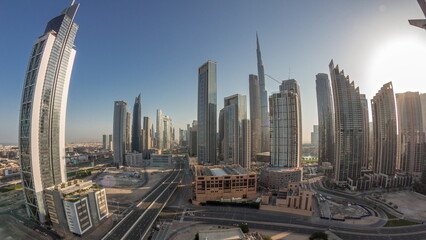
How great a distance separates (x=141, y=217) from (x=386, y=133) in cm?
10006

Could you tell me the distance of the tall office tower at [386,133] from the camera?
8125cm

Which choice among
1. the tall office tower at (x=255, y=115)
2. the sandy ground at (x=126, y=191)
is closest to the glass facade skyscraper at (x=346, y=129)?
the tall office tower at (x=255, y=115)

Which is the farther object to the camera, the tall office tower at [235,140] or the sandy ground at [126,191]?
the tall office tower at [235,140]

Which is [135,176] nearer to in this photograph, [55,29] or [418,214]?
[55,29]

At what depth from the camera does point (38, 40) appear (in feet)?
136

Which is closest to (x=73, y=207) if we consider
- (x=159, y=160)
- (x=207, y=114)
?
(x=207, y=114)

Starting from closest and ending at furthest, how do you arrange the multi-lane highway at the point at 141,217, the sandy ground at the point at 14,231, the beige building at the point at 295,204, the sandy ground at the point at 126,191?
the sandy ground at the point at 14,231 < the multi-lane highway at the point at 141,217 < the beige building at the point at 295,204 < the sandy ground at the point at 126,191

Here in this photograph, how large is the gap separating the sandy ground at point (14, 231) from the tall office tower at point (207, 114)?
80196 millimetres

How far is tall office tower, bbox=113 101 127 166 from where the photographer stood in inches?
4796

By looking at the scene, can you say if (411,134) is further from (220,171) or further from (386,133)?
(220,171)

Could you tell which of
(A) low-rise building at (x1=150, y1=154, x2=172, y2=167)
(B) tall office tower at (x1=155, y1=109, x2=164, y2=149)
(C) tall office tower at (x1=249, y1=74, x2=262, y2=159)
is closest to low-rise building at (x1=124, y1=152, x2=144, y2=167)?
(A) low-rise building at (x1=150, y1=154, x2=172, y2=167)

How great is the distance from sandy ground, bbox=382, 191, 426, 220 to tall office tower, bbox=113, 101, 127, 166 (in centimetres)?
13214

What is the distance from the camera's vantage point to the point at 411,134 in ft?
274

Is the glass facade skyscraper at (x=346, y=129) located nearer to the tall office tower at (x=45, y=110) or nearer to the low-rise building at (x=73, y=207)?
the low-rise building at (x=73, y=207)
